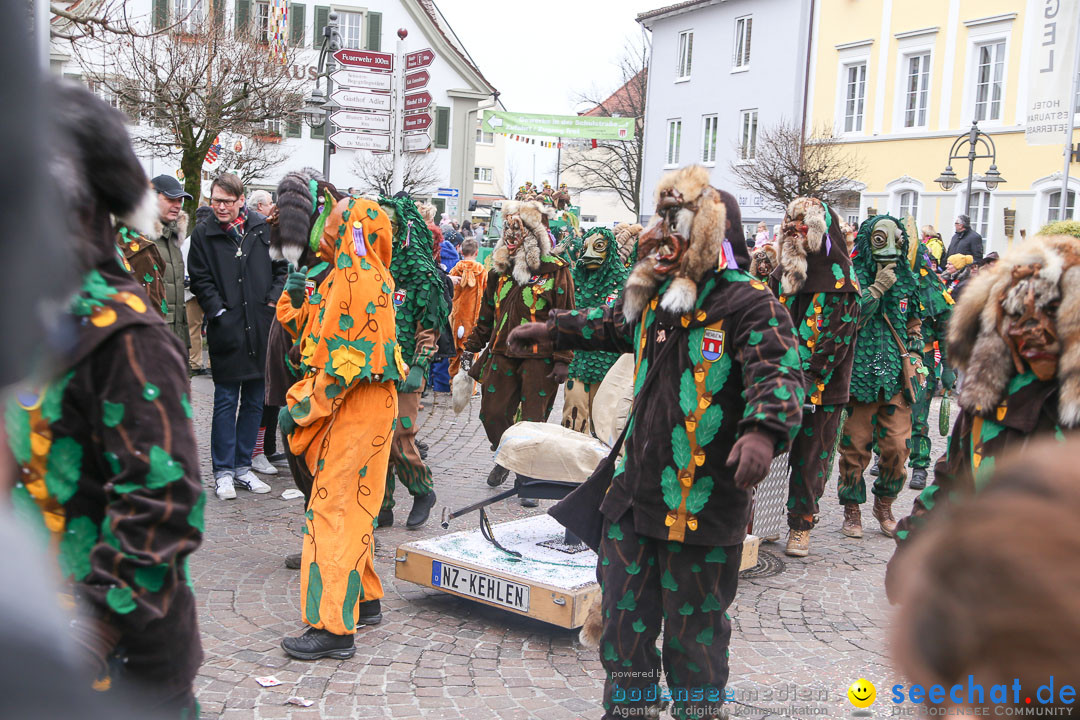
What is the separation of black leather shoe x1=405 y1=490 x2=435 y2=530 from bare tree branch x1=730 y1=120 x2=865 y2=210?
1945 centimetres

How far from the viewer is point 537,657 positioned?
4883mm

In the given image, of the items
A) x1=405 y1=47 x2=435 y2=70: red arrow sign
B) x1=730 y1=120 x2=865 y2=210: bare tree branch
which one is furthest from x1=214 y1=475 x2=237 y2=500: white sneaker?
x1=730 y1=120 x2=865 y2=210: bare tree branch

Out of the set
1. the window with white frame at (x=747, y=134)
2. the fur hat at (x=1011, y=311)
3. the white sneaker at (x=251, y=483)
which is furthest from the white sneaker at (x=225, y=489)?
the window with white frame at (x=747, y=134)

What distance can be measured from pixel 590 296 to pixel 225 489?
346 centimetres

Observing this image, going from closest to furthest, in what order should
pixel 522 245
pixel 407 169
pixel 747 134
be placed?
pixel 522 245 < pixel 407 169 < pixel 747 134

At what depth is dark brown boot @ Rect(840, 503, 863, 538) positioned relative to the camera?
7.41m

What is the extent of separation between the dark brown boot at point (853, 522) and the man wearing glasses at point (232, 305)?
4.20 m

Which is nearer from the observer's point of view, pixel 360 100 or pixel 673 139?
pixel 360 100

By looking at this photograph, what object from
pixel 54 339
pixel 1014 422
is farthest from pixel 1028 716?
pixel 1014 422

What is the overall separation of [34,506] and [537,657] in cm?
319

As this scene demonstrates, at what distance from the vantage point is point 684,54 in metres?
39.0

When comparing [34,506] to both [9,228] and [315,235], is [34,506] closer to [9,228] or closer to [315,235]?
[9,228]

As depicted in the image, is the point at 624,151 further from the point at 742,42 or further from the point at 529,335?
the point at 529,335

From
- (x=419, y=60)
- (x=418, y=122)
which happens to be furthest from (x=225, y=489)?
(x=419, y=60)
